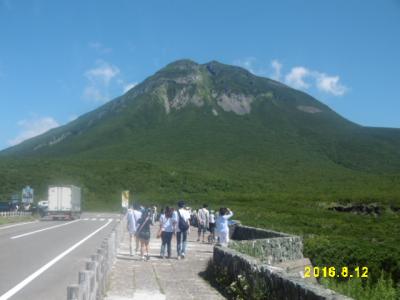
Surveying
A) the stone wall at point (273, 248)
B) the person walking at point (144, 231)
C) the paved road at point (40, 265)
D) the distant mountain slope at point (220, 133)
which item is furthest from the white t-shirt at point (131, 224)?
the distant mountain slope at point (220, 133)

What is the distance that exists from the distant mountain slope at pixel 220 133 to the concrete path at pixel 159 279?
101974 millimetres

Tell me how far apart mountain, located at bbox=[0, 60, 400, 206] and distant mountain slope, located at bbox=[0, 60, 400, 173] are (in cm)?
25

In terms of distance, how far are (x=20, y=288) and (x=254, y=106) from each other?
6696 inches

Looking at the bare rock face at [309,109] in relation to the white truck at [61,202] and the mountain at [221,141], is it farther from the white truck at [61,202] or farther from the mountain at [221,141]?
the white truck at [61,202]

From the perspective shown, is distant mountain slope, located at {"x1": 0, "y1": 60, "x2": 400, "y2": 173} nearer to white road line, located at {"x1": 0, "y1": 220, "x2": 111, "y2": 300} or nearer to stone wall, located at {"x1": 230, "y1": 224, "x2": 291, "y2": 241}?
stone wall, located at {"x1": 230, "y1": 224, "x2": 291, "y2": 241}

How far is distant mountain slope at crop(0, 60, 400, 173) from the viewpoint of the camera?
13238cm

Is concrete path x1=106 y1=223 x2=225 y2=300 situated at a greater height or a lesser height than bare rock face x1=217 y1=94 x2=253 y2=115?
lesser

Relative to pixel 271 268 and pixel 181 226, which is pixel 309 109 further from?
pixel 271 268

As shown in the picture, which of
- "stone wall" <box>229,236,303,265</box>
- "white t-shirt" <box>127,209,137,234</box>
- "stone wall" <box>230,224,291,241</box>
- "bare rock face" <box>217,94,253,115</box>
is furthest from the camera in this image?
"bare rock face" <box>217,94,253,115</box>

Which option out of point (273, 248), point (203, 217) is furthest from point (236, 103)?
point (273, 248)

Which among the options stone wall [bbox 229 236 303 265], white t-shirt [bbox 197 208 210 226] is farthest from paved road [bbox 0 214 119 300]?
white t-shirt [bbox 197 208 210 226]

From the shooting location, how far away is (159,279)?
1342cm

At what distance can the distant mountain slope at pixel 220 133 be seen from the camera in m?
132

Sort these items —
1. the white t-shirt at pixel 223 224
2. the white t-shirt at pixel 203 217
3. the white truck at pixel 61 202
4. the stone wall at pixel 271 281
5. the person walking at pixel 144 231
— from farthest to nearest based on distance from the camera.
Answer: the white truck at pixel 61 202, the white t-shirt at pixel 203 217, the white t-shirt at pixel 223 224, the person walking at pixel 144 231, the stone wall at pixel 271 281
